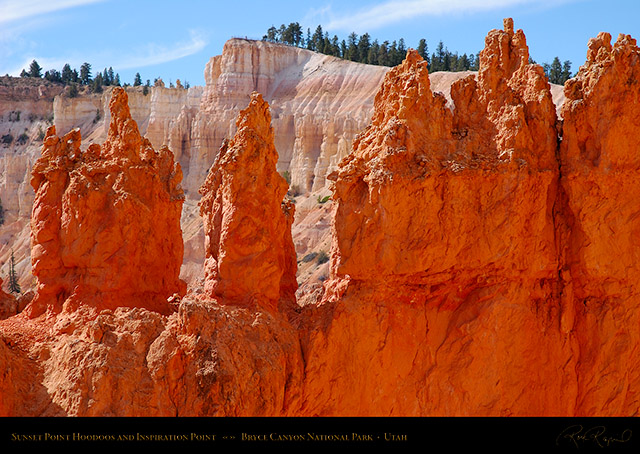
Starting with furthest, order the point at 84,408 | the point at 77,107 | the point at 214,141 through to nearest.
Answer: the point at 77,107 → the point at 214,141 → the point at 84,408

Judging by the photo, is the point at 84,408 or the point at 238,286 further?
the point at 238,286

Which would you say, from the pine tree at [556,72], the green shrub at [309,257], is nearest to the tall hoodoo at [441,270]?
the green shrub at [309,257]

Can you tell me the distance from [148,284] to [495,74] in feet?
20.9

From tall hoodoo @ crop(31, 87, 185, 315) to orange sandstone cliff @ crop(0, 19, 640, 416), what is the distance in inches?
7.5

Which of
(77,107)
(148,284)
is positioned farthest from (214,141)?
Answer: (148,284)

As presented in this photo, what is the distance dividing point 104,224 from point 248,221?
238cm

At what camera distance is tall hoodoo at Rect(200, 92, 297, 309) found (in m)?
14.7

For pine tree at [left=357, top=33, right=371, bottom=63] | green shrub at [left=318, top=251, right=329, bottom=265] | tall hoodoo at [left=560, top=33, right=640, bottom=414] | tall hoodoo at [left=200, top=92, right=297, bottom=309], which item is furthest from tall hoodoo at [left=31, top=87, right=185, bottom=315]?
pine tree at [left=357, top=33, right=371, bottom=63]

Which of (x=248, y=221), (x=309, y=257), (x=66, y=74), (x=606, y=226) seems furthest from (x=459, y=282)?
(x=66, y=74)

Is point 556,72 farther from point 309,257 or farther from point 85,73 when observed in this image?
point 85,73

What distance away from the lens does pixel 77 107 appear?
9594 cm

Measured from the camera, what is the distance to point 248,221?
14734 millimetres

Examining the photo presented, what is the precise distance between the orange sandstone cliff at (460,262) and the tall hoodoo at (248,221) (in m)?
0.03

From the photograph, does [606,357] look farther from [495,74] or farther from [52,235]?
[52,235]
